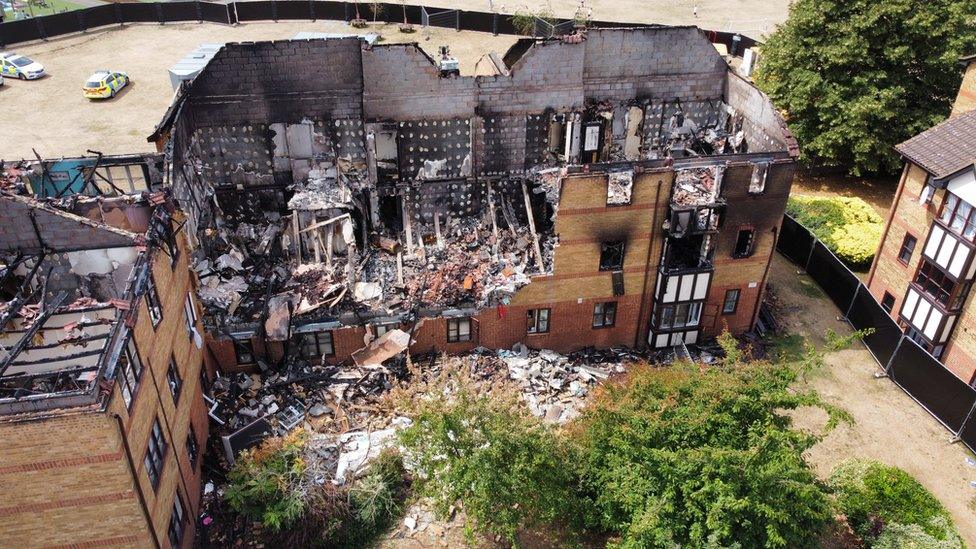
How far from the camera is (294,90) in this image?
2903cm

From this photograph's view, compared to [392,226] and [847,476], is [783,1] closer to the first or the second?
[392,226]

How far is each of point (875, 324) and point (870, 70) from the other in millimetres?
15278

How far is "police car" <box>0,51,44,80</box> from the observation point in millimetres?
53312

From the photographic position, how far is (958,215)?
1113 inches

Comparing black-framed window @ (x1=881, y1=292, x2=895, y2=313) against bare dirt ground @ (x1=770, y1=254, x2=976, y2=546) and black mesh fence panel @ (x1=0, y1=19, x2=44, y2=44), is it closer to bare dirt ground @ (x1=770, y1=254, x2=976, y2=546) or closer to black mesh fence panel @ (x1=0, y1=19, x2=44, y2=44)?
bare dirt ground @ (x1=770, y1=254, x2=976, y2=546)

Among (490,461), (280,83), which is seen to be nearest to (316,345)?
(280,83)

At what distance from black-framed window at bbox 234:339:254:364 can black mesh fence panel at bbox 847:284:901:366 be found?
79.3 ft

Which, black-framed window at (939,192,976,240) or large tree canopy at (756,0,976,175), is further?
large tree canopy at (756,0,976,175)

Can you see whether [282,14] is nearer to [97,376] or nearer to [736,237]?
[736,237]

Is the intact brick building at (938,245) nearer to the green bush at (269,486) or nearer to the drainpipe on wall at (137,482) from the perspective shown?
the green bush at (269,486)

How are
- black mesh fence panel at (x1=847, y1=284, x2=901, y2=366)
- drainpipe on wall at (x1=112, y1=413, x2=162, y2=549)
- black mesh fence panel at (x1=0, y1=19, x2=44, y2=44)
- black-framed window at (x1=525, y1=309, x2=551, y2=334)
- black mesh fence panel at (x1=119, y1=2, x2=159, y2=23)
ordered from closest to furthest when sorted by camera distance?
drainpipe on wall at (x1=112, y1=413, x2=162, y2=549) < black-framed window at (x1=525, y1=309, x2=551, y2=334) < black mesh fence panel at (x1=847, y1=284, x2=901, y2=366) < black mesh fence panel at (x1=0, y1=19, x2=44, y2=44) < black mesh fence panel at (x1=119, y1=2, x2=159, y2=23)

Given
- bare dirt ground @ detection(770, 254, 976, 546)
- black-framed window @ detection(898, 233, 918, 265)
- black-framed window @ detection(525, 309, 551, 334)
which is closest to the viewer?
bare dirt ground @ detection(770, 254, 976, 546)

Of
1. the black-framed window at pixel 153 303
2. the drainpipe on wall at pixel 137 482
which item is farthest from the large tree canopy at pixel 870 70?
the drainpipe on wall at pixel 137 482

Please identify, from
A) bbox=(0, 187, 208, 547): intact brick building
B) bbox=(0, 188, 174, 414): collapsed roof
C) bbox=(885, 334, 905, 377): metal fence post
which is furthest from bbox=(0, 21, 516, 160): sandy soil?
bbox=(885, 334, 905, 377): metal fence post
